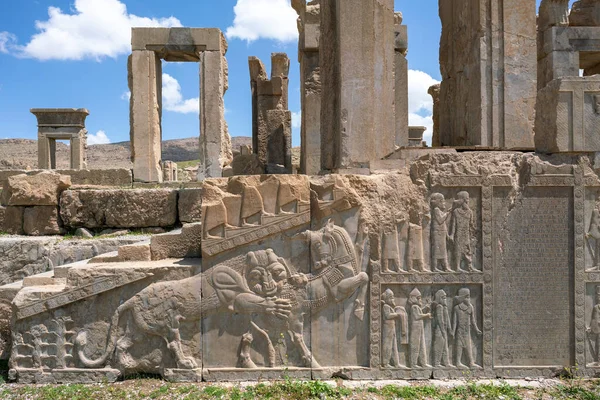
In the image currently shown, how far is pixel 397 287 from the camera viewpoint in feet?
12.8

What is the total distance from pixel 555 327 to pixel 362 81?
2.89m

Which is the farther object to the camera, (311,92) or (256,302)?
(311,92)

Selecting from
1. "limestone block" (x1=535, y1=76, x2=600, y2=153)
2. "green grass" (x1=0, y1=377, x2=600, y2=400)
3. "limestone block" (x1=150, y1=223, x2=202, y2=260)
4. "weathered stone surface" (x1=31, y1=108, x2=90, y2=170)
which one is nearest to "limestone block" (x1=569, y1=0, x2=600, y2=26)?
"limestone block" (x1=535, y1=76, x2=600, y2=153)

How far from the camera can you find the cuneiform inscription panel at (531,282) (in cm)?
392

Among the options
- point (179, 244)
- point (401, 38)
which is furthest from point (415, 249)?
point (401, 38)

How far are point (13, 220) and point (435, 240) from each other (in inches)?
220

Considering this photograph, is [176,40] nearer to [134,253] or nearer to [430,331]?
[134,253]

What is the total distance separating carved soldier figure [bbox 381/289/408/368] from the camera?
3.88 metres

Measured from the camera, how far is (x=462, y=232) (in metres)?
3.92

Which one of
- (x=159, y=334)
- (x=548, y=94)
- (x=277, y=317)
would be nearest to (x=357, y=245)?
(x=277, y=317)

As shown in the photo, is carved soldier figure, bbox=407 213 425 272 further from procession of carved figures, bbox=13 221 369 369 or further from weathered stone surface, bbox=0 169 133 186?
weathered stone surface, bbox=0 169 133 186

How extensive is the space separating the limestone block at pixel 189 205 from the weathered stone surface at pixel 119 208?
0.30 feet

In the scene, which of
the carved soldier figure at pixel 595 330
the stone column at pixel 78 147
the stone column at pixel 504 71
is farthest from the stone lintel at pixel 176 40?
the carved soldier figure at pixel 595 330

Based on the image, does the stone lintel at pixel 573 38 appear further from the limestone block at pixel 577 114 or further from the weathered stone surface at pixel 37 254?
the weathered stone surface at pixel 37 254
